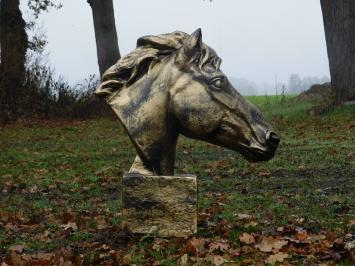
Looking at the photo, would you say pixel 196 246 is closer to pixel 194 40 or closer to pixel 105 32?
pixel 194 40

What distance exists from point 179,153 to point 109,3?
39.7 feet

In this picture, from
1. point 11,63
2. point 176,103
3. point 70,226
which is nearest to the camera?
point 176,103

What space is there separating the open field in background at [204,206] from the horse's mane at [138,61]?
1159 millimetres

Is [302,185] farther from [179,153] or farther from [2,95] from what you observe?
[2,95]

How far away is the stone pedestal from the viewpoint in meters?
4.81

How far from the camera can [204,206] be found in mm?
6664

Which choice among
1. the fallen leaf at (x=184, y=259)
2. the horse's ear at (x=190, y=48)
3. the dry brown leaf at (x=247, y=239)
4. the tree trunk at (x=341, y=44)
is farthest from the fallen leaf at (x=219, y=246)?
the tree trunk at (x=341, y=44)

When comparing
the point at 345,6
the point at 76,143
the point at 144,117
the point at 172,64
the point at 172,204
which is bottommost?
the point at 76,143

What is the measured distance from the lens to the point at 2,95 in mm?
21578

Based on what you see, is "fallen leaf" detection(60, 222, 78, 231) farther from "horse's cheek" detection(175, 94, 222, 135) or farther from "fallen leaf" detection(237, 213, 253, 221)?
"horse's cheek" detection(175, 94, 222, 135)

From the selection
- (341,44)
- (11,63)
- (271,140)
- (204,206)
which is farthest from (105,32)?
(271,140)

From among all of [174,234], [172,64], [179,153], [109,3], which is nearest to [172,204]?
[174,234]

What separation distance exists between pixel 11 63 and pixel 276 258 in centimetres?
1873

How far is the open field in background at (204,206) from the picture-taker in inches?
179
